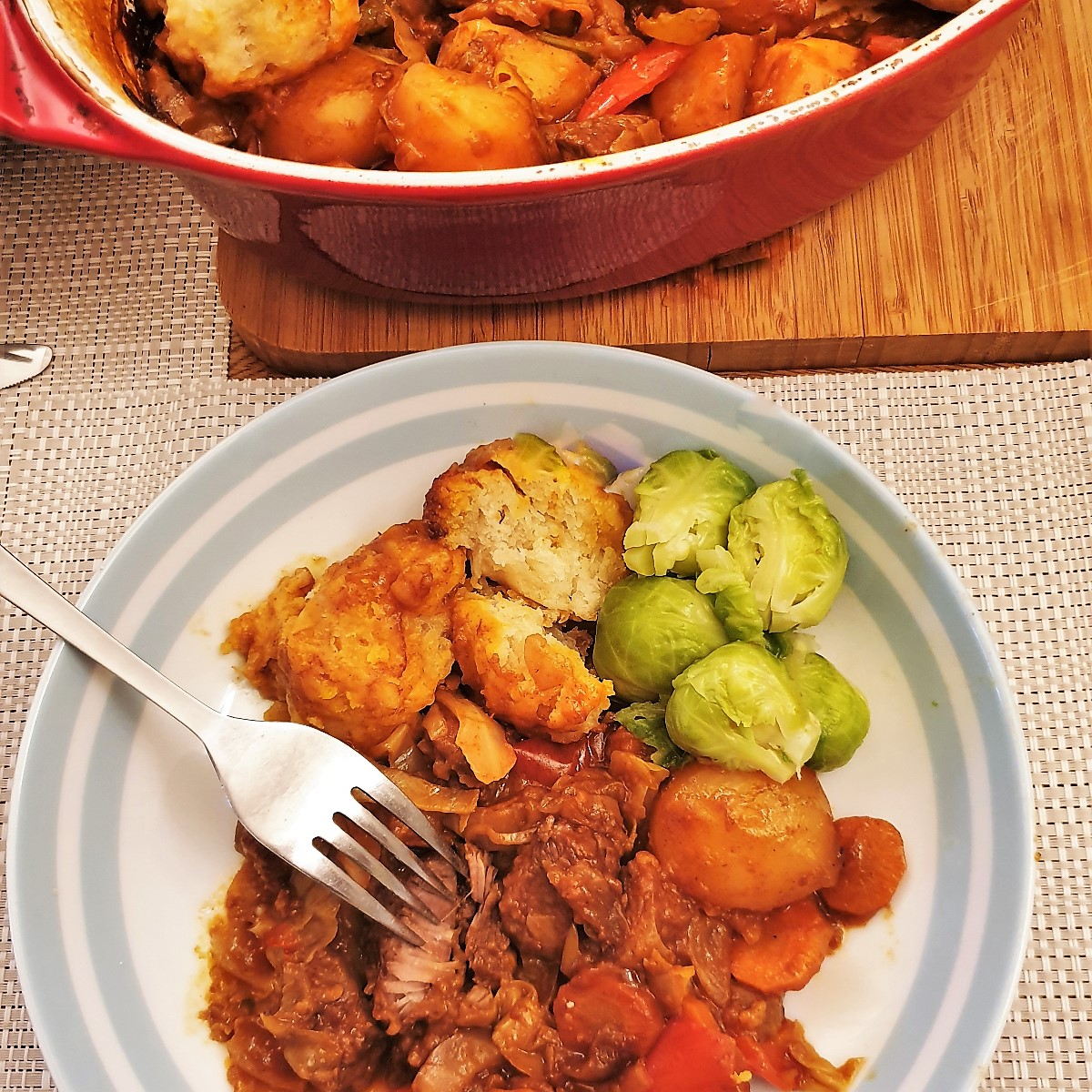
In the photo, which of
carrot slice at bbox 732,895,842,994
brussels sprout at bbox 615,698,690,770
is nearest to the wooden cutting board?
brussels sprout at bbox 615,698,690,770

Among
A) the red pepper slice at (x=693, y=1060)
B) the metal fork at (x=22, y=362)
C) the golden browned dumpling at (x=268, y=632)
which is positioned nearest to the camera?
the red pepper slice at (x=693, y=1060)

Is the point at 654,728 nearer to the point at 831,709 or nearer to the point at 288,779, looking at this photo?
the point at 831,709

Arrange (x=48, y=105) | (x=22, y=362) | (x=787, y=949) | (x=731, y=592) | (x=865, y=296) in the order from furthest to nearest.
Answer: (x=22, y=362) < (x=865, y=296) < (x=731, y=592) < (x=787, y=949) < (x=48, y=105)

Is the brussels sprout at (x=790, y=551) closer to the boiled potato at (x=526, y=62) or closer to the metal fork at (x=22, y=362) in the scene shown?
the boiled potato at (x=526, y=62)

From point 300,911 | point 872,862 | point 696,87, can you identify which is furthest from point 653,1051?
point 696,87

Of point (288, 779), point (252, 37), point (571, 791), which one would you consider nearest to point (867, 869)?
point (571, 791)

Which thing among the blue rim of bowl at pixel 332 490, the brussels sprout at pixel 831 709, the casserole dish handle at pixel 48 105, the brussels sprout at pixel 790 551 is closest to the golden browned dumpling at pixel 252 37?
the casserole dish handle at pixel 48 105

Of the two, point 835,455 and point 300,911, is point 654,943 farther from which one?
point 835,455
